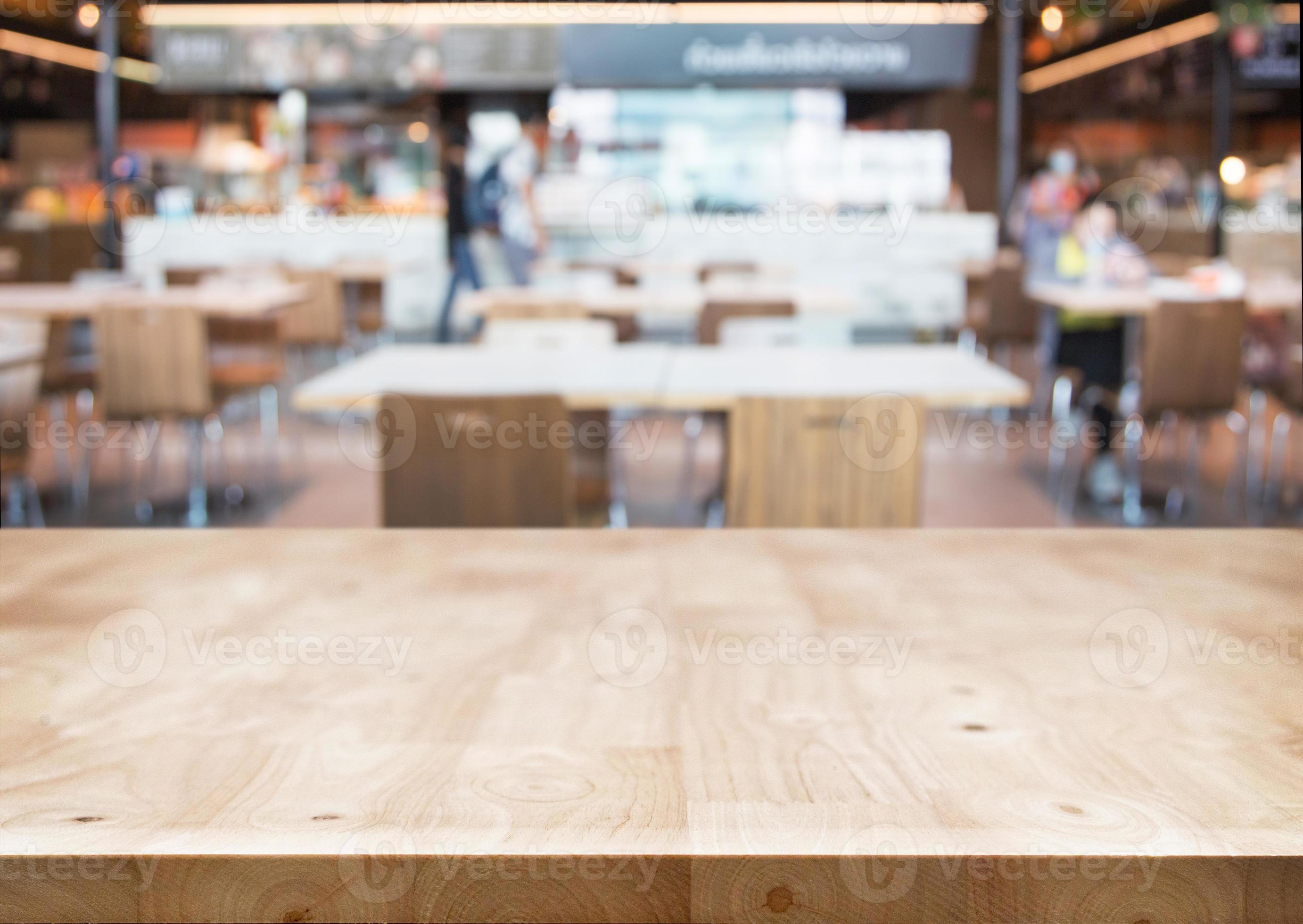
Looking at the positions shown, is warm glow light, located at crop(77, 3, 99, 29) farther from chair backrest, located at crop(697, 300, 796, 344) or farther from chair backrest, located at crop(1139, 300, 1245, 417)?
chair backrest, located at crop(1139, 300, 1245, 417)

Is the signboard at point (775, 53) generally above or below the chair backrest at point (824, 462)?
above

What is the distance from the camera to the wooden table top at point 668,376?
8.94 ft

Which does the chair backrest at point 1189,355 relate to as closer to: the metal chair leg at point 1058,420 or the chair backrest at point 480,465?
the metal chair leg at point 1058,420

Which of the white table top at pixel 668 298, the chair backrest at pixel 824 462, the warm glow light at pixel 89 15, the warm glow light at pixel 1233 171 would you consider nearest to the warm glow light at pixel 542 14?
the warm glow light at pixel 89 15

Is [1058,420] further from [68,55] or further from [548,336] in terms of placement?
[68,55]

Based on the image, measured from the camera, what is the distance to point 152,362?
4570mm

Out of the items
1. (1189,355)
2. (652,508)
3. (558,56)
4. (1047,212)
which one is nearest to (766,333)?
(652,508)

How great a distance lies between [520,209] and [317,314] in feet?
A: 4.67

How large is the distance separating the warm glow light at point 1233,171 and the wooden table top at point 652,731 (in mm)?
8623

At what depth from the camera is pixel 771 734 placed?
830mm

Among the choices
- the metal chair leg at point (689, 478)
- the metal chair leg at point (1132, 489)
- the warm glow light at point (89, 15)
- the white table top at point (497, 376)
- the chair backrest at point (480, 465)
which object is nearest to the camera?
the chair backrest at point (480, 465)

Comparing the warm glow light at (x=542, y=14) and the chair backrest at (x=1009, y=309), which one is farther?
the warm glow light at (x=542, y=14)

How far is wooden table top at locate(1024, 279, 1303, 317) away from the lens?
4914 millimetres

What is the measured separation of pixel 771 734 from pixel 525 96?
966 centimetres
